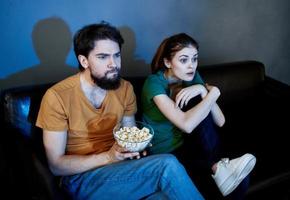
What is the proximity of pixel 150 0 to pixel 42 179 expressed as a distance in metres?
1.42

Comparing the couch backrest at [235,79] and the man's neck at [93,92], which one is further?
the couch backrest at [235,79]

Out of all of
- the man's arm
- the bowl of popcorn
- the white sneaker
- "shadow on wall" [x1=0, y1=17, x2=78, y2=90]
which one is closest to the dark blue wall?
"shadow on wall" [x1=0, y1=17, x2=78, y2=90]

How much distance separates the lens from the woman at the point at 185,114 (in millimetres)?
1772

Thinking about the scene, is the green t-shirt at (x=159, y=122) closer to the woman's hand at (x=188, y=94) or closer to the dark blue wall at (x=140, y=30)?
the woman's hand at (x=188, y=94)

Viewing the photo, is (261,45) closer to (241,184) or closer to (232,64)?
(232,64)

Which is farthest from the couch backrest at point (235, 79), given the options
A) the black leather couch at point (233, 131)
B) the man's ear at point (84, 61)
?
the man's ear at point (84, 61)

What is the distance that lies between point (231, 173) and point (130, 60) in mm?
1089

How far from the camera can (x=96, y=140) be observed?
5.75 feet

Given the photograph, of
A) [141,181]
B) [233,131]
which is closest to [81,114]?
[141,181]

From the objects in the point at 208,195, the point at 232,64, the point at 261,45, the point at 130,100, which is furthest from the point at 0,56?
the point at 261,45

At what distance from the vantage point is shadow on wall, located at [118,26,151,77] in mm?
2348

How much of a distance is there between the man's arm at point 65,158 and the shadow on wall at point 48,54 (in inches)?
24.8

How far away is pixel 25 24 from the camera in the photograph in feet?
6.48

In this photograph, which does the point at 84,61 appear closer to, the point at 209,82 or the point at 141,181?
the point at 141,181
